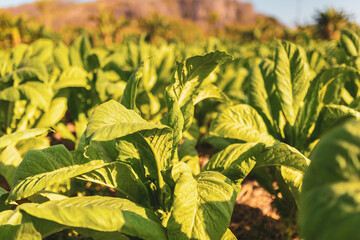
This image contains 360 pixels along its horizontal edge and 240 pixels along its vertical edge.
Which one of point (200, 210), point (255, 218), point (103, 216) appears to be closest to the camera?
point (103, 216)

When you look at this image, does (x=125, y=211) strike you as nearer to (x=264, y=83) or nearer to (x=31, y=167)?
(x=31, y=167)

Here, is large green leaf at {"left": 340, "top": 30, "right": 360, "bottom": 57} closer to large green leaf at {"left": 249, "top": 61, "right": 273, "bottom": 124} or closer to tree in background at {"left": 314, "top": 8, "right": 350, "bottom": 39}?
large green leaf at {"left": 249, "top": 61, "right": 273, "bottom": 124}

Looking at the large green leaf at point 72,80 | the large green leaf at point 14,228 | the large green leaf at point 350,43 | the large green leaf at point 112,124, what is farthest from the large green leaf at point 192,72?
the large green leaf at point 72,80

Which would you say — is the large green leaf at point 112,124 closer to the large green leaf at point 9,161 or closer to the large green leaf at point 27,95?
the large green leaf at point 9,161

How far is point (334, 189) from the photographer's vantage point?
60 cm

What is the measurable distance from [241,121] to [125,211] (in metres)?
0.89

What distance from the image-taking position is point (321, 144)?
667 mm

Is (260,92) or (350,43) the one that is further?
(350,43)

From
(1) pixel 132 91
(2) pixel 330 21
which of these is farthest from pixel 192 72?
(2) pixel 330 21

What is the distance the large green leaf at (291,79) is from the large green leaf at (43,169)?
117 centimetres

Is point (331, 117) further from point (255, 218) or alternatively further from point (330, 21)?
point (330, 21)

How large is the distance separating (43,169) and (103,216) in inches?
22.0

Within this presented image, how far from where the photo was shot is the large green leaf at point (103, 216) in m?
0.92

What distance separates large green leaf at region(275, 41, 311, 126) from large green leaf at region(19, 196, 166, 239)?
109 centimetres
